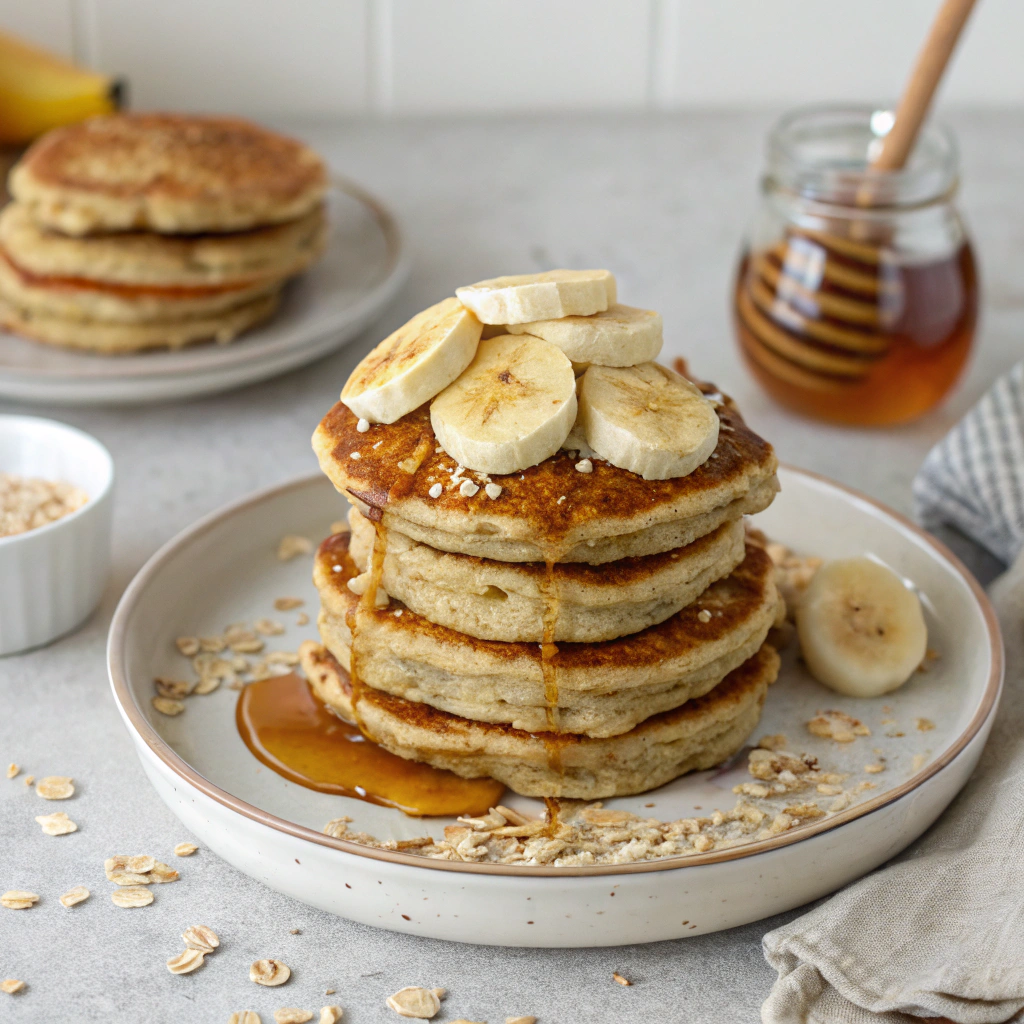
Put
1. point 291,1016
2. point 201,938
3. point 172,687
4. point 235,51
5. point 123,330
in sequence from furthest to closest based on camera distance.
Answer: point 235,51 → point 123,330 → point 172,687 → point 201,938 → point 291,1016

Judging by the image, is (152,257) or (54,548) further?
(152,257)

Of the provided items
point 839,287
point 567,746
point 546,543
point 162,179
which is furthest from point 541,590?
point 162,179

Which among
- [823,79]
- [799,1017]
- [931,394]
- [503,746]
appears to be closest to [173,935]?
[503,746]

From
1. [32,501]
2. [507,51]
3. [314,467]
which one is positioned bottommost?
[314,467]

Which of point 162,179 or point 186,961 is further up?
point 162,179

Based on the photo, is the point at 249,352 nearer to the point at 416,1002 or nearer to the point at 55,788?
the point at 55,788

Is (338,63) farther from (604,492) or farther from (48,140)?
(604,492)

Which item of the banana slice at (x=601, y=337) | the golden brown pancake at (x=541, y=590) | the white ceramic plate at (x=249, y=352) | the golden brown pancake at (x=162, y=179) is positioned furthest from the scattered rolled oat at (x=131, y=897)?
the golden brown pancake at (x=162, y=179)
